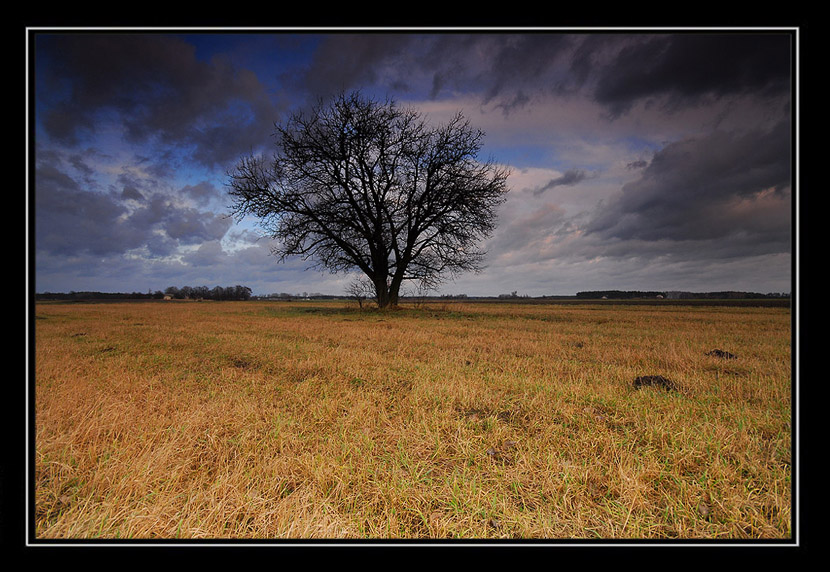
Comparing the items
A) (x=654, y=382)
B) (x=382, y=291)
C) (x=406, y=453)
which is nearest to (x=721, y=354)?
(x=654, y=382)

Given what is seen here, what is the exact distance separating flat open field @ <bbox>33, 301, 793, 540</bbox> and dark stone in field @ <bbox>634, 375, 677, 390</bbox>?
0.33 feet

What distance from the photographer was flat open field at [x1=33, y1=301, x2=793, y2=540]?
5.37 feet

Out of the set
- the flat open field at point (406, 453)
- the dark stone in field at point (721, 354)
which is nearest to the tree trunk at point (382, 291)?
the flat open field at point (406, 453)

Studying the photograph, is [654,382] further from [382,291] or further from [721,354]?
[382,291]

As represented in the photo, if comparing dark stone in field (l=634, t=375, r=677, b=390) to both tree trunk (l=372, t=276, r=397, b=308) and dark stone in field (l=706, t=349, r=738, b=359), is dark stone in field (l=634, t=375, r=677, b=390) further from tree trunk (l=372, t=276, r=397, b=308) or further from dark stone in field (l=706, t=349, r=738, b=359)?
tree trunk (l=372, t=276, r=397, b=308)

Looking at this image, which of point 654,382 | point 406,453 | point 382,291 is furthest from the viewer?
point 382,291

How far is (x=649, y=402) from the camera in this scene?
137 inches

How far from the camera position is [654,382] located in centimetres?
434

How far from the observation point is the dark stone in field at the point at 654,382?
414 centimetres

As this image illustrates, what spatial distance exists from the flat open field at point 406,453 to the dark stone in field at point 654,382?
10 cm

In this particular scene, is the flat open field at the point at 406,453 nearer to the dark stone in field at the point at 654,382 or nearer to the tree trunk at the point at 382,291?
the dark stone in field at the point at 654,382

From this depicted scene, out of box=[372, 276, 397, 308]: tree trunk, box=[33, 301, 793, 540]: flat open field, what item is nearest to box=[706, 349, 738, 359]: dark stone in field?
box=[33, 301, 793, 540]: flat open field

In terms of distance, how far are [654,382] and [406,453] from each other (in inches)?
162
